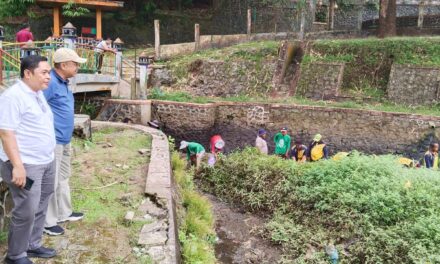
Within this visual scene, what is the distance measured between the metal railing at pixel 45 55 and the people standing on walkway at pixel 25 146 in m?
5.52

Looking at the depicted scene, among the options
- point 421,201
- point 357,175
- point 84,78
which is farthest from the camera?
Result: point 84,78

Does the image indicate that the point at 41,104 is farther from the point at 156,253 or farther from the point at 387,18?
the point at 387,18

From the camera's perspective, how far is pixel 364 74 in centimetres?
1716

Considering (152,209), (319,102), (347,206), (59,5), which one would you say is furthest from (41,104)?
(59,5)

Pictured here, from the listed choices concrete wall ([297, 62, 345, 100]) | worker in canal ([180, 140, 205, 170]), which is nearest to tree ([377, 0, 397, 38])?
concrete wall ([297, 62, 345, 100])

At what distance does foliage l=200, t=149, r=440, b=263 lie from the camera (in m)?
6.34

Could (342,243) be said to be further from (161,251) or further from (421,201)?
Result: (161,251)

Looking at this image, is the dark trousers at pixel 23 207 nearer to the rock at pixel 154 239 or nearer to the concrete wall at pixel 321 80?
the rock at pixel 154 239

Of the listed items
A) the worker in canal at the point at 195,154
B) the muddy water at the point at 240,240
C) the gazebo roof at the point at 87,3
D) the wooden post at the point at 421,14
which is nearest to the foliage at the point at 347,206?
the muddy water at the point at 240,240

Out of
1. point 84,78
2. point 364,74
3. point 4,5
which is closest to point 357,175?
point 84,78

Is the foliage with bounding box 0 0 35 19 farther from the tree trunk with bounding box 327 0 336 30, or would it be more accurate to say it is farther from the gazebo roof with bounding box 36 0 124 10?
the tree trunk with bounding box 327 0 336 30

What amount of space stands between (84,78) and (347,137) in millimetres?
9001

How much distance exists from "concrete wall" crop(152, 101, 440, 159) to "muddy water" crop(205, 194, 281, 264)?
6453 millimetres

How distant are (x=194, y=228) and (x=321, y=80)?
12043mm
